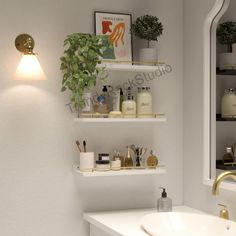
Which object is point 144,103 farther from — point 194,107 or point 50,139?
point 50,139

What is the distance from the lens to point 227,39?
222 centimetres

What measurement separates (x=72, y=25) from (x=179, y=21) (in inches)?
26.7

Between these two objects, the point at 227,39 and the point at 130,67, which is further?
the point at 130,67

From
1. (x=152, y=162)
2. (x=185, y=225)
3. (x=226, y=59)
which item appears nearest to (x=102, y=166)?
(x=152, y=162)

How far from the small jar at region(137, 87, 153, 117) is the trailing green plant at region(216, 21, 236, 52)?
488 mm

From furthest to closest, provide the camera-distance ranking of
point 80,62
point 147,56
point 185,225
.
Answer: point 147,56
point 80,62
point 185,225

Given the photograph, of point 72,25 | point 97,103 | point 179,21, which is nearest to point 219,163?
point 97,103

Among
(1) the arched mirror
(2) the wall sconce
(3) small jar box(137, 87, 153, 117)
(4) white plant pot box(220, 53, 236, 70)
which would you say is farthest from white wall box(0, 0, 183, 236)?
(4) white plant pot box(220, 53, 236, 70)

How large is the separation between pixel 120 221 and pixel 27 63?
0.94 meters

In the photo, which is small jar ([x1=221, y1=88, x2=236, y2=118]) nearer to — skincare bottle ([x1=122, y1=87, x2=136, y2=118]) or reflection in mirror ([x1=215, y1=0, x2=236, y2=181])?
reflection in mirror ([x1=215, y1=0, x2=236, y2=181])

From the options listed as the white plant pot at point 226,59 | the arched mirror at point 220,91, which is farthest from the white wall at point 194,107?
the white plant pot at point 226,59

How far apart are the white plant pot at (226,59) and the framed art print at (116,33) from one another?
0.51 m

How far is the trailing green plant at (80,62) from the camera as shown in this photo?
2188mm

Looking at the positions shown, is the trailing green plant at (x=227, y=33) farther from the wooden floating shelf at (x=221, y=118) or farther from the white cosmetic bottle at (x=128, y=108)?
the white cosmetic bottle at (x=128, y=108)
